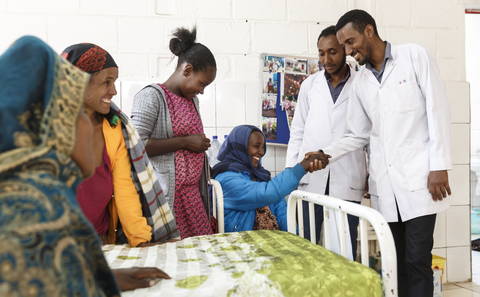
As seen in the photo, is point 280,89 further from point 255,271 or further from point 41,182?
point 41,182

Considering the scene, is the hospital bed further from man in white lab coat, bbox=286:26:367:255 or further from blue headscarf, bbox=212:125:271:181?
blue headscarf, bbox=212:125:271:181

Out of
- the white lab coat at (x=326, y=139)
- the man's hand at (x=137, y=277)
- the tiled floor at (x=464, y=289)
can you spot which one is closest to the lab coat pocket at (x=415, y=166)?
the white lab coat at (x=326, y=139)

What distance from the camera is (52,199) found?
2.17 ft

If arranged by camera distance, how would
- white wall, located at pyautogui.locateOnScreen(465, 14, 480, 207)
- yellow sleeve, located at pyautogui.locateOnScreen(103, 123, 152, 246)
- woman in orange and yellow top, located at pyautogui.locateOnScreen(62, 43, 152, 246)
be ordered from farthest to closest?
white wall, located at pyautogui.locateOnScreen(465, 14, 480, 207), yellow sleeve, located at pyautogui.locateOnScreen(103, 123, 152, 246), woman in orange and yellow top, located at pyautogui.locateOnScreen(62, 43, 152, 246)

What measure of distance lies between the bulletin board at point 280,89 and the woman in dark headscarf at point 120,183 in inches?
62.5

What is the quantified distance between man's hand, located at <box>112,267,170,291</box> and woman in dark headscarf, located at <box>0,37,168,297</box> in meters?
0.45

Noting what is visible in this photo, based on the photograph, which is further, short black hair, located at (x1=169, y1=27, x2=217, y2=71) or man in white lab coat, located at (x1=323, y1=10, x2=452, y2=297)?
short black hair, located at (x1=169, y1=27, x2=217, y2=71)

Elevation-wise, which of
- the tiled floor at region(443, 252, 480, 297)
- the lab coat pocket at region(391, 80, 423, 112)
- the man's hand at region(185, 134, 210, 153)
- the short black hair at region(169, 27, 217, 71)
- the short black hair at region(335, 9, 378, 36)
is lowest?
the tiled floor at region(443, 252, 480, 297)

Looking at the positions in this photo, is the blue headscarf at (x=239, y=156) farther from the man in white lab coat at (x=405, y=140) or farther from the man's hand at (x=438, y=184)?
the man's hand at (x=438, y=184)

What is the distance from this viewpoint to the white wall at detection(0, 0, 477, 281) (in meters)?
3.13

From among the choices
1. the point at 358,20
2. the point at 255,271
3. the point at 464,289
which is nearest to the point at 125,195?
the point at 255,271

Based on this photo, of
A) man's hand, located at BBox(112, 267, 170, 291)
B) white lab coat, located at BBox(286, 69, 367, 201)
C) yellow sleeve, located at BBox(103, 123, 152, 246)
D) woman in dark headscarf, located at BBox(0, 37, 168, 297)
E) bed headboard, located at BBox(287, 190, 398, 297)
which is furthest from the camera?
white lab coat, located at BBox(286, 69, 367, 201)

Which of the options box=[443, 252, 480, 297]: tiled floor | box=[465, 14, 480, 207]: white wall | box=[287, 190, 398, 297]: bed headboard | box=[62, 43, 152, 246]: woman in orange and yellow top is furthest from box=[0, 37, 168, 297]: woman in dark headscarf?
box=[465, 14, 480, 207]: white wall

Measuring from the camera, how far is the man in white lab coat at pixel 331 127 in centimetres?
253
